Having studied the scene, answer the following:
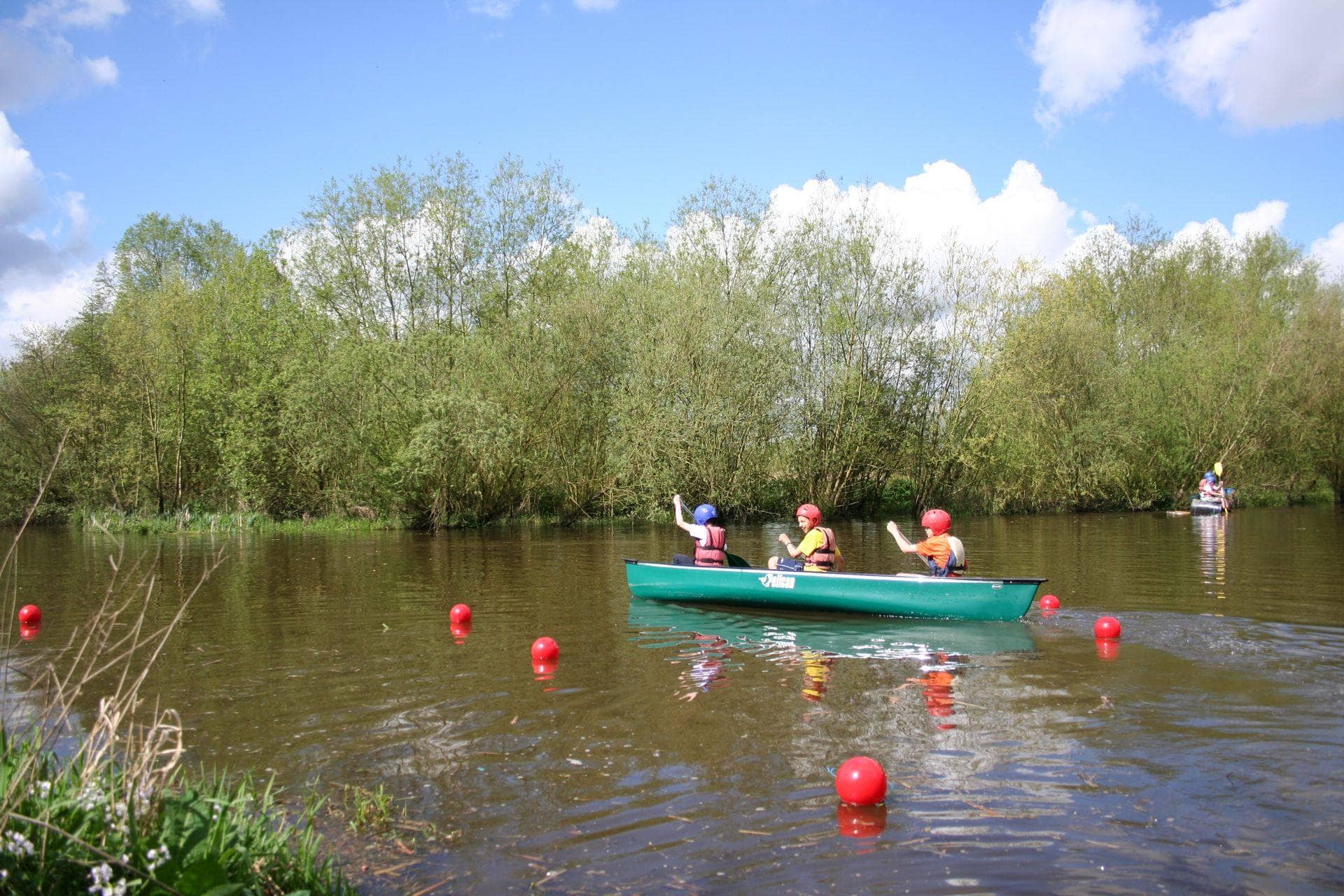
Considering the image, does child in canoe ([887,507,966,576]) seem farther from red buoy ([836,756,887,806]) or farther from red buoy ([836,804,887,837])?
red buoy ([836,804,887,837])

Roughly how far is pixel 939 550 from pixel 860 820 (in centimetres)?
608

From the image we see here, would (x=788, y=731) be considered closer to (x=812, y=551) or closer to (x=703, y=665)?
(x=703, y=665)

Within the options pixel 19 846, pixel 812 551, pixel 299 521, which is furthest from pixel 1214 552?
pixel 299 521

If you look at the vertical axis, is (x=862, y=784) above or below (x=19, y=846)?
below

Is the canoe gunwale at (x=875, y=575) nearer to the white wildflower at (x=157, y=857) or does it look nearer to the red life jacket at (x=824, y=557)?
the red life jacket at (x=824, y=557)

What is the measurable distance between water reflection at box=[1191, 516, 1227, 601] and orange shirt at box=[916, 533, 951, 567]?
11.5ft

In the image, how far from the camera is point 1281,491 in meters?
32.9

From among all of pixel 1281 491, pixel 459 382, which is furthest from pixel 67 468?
pixel 1281 491

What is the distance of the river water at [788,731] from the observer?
4.27 meters

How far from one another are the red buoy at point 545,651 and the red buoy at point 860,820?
392cm

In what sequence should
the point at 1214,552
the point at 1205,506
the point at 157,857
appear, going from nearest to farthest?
the point at 157,857
the point at 1214,552
the point at 1205,506

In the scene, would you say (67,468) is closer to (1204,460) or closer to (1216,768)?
(1216,768)

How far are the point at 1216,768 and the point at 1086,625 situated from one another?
14.6ft

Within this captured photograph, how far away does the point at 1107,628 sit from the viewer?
9.08 meters
